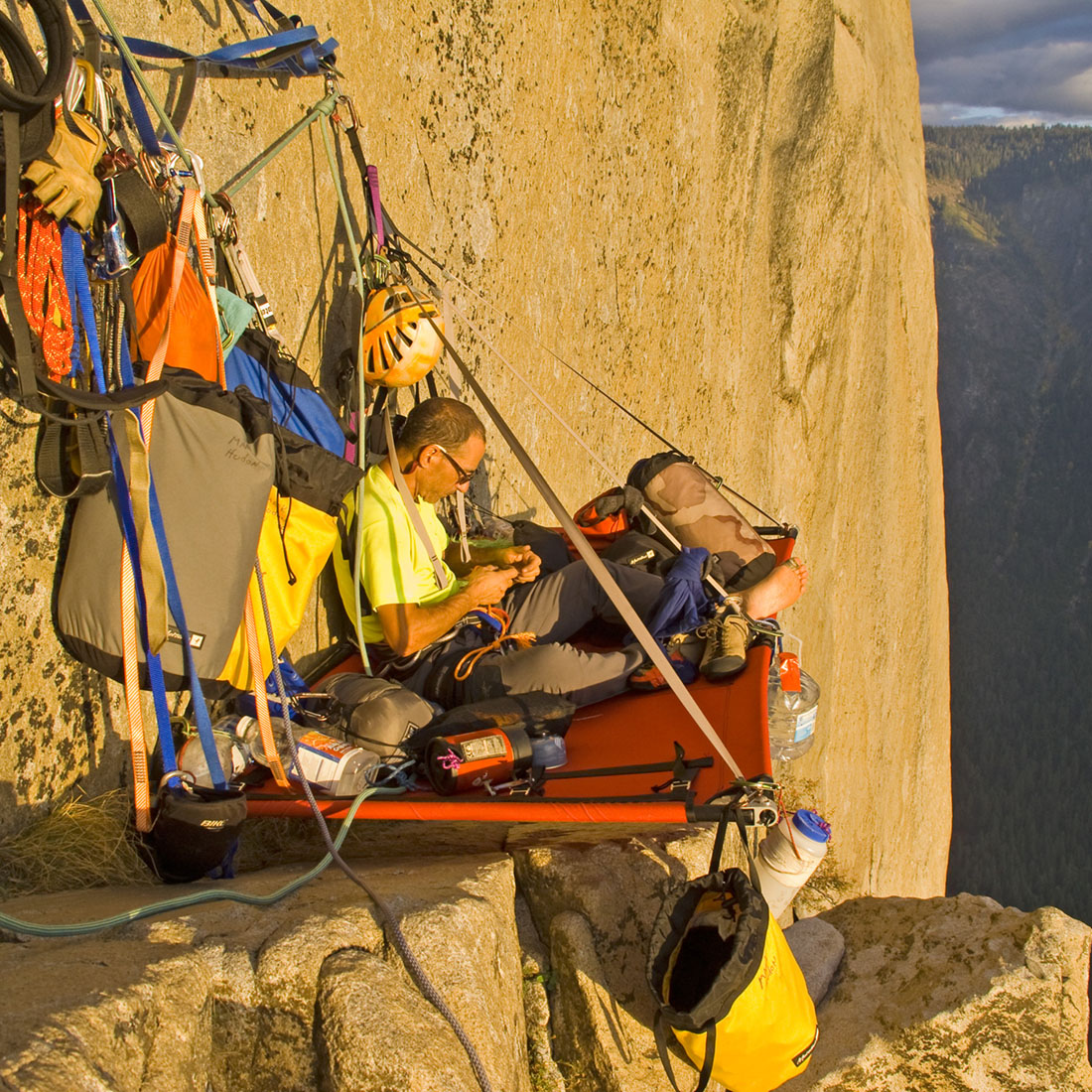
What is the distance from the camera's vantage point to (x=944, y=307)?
5066cm

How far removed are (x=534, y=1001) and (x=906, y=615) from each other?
41.4 ft

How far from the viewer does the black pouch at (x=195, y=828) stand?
8.47ft

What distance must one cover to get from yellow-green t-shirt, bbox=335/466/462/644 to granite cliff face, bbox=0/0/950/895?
266 millimetres

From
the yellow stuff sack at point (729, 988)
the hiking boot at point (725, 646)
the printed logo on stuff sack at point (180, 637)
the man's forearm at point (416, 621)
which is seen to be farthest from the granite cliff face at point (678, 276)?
the yellow stuff sack at point (729, 988)

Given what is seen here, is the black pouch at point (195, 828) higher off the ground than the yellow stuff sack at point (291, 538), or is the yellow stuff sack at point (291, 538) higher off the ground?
the yellow stuff sack at point (291, 538)

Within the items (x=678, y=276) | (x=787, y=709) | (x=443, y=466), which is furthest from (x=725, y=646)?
(x=678, y=276)

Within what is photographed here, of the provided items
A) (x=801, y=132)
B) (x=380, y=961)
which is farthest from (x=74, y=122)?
(x=801, y=132)

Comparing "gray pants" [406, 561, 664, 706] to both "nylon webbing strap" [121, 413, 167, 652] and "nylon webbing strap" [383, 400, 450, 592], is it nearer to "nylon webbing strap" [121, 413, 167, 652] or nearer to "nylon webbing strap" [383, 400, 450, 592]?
"nylon webbing strap" [383, 400, 450, 592]

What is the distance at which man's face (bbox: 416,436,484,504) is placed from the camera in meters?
3.84

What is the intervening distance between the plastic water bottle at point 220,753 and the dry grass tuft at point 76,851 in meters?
0.20

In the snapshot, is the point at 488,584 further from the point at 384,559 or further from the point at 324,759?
the point at 324,759

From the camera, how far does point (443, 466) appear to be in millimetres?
3855

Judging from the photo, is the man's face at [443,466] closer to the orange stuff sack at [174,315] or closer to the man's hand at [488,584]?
the man's hand at [488,584]

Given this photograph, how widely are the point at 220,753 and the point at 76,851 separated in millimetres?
494
